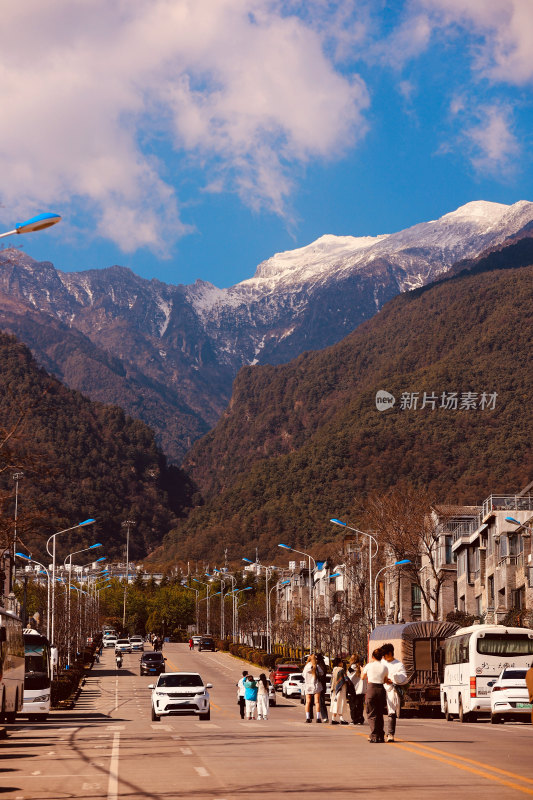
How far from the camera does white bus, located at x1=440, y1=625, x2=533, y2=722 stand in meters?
33.7

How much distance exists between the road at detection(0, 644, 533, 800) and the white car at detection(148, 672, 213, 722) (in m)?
3.89

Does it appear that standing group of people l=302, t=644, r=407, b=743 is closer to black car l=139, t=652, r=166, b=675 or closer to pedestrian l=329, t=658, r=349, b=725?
pedestrian l=329, t=658, r=349, b=725

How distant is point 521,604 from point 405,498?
2125cm

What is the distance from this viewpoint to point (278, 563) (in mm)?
181500

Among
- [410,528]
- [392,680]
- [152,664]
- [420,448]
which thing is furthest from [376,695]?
[420,448]

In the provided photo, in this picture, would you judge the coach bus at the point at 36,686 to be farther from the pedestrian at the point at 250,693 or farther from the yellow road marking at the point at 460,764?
the yellow road marking at the point at 460,764

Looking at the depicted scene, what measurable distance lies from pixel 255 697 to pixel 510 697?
26.9ft

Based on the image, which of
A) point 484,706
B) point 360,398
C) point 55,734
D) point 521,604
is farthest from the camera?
point 360,398

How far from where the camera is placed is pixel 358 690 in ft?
86.9

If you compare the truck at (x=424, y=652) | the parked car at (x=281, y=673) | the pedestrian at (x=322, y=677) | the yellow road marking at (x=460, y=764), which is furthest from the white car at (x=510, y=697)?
the parked car at (x=281, y=673)

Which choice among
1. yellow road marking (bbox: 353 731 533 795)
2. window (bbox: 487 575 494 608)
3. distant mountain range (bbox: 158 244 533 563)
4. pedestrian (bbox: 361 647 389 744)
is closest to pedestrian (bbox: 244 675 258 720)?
yellow road marking (bbox: 353 731 533 795)

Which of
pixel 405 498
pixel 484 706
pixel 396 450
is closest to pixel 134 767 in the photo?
pixel 484 706

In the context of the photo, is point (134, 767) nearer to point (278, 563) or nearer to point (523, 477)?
point (523, 477)

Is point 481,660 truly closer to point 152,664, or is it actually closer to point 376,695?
point 376,695
